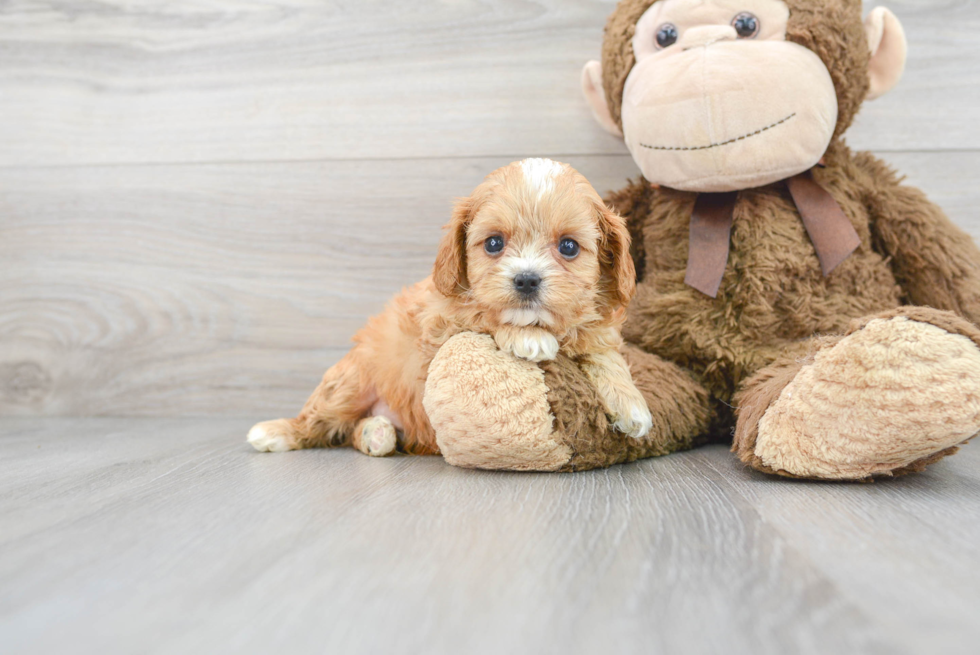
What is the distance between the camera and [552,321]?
96 centimetres

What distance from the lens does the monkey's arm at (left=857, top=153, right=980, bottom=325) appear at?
1.17 metres

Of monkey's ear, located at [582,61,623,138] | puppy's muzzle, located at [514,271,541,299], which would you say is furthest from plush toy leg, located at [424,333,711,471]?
monkey's ear, located at [582,61,623,138]

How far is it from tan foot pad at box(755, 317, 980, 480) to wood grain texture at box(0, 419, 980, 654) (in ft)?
0.13

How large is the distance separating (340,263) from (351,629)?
46.4 inches

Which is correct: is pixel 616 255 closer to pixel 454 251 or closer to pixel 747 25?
pixel 454 251

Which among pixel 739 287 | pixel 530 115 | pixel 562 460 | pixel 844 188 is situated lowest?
pixel 562 460

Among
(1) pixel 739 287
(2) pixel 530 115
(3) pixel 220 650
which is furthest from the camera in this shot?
(2) pixel 530 115

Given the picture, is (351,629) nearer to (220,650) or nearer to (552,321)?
(220,650)

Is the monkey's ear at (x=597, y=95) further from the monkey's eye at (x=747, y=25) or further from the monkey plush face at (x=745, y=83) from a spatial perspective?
the monkey's eye at (x=747, y=25)

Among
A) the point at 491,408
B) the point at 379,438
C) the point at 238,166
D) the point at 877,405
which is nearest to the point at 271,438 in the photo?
the point at 379,438

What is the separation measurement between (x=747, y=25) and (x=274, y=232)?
1.08 m

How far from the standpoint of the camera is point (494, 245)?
3.16ft

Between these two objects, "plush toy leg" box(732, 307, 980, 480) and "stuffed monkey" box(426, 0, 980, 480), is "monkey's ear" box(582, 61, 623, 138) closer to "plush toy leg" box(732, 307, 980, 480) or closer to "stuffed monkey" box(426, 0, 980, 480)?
"stuffed monkey" box(426, 0, 980, 480)

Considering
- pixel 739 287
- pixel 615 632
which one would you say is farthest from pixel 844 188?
pixel 615 632
